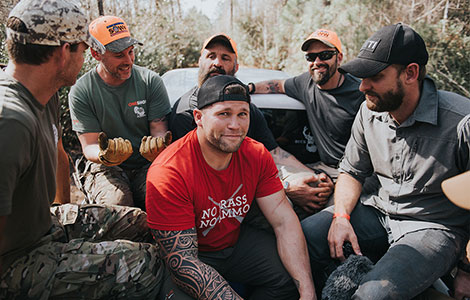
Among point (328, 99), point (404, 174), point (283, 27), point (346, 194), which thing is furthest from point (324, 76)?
point (283, 27)

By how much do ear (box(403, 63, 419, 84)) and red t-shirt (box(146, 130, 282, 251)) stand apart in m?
1.09

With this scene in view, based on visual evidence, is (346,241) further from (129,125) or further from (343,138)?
(129,125)

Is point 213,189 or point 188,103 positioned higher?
point 188,103

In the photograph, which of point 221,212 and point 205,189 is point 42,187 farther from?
point 221,212

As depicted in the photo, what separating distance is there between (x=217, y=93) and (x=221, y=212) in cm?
78

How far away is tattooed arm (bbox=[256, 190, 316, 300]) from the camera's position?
2296 mm

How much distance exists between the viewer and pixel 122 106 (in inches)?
129

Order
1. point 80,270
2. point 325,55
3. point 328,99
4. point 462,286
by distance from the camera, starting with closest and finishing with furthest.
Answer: point 80,270 → point 462,286 → point 328,99 → point 325,55

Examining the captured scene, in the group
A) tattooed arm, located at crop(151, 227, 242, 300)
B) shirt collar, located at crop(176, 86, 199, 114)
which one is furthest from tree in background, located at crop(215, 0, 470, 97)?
tattooed arm, located at crop(151, 227, 242, 300)

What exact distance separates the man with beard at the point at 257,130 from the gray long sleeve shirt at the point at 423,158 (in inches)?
22.1

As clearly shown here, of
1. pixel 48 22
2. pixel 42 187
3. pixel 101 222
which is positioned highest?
pixel 48 22

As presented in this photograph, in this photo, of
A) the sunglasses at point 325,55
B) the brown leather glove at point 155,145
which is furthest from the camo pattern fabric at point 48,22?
the sunglasses at point 325,55

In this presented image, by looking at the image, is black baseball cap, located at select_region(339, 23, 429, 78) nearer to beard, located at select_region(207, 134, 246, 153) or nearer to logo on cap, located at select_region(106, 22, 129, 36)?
beard, located at select_region(207, 134, 246, 153)

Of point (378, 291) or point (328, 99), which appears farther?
point (328, 99)
